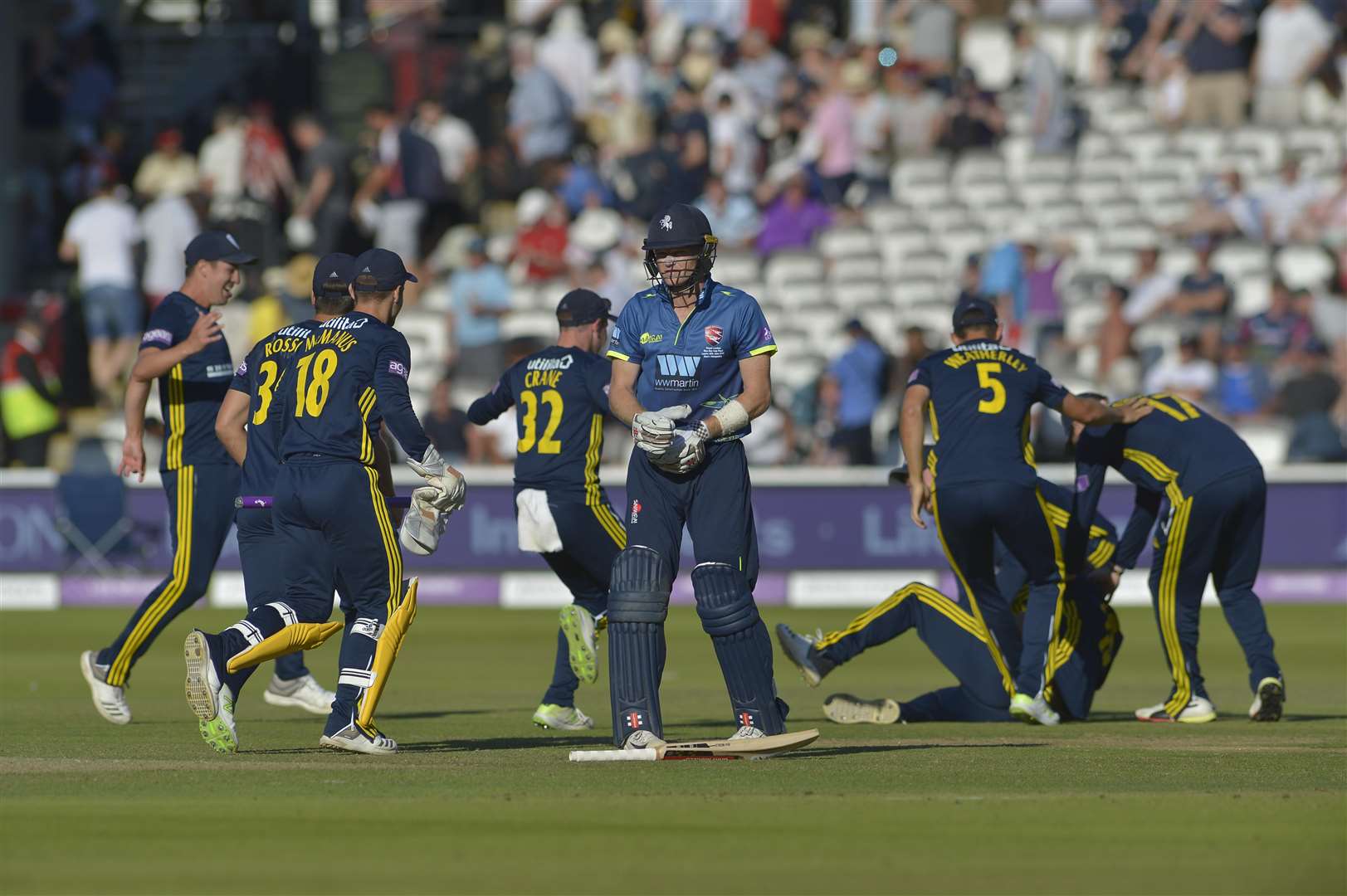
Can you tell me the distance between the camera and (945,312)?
22672 mm

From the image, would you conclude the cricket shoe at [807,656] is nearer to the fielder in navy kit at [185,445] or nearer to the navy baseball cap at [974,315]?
the navy baseball cap at [974,315]

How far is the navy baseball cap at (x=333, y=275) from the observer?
912cm

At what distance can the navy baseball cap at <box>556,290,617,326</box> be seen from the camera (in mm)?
10859

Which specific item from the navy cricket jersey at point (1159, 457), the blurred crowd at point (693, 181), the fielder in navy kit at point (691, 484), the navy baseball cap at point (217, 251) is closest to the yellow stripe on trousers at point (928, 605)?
A: the navy cricket jersey at point (1159, 457)

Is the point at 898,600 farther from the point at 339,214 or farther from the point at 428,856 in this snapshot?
the point at 339,214

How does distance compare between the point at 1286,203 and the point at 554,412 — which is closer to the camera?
the point at 554,412

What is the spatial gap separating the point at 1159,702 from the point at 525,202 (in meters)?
14.0

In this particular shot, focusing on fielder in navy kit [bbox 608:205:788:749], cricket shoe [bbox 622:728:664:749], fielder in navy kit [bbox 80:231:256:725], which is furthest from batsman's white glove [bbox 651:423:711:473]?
fielder in navy kit [bbox 80:231:256:725]

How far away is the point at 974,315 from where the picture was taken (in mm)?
11055

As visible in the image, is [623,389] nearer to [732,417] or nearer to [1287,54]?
[732,417]

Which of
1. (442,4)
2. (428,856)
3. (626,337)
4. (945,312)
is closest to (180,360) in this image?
(626,337)

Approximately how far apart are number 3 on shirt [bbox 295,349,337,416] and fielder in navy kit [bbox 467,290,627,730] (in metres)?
1.80

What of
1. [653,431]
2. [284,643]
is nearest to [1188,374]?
[653,431]

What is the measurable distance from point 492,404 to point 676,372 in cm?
230
